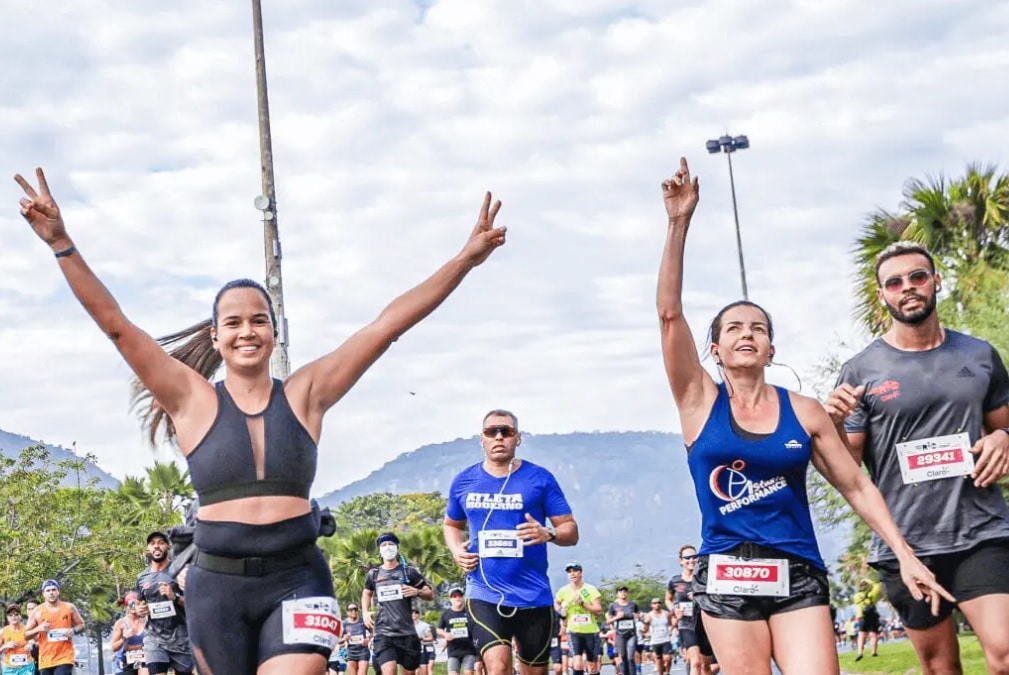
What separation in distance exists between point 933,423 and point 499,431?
3958 millimetres

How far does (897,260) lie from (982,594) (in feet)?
5.14

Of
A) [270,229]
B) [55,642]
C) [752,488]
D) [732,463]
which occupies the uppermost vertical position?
[270,229]

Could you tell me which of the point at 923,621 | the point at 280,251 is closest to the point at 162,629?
the point at 280,251

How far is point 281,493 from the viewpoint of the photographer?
4.61 metres

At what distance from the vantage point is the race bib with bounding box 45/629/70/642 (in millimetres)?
18812

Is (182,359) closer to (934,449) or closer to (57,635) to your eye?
(934,449)

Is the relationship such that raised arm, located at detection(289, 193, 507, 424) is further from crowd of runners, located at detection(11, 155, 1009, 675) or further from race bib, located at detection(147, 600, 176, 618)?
race bib, located at detection(147, 600, 176, 618)

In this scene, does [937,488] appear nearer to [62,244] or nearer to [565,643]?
[62,244]

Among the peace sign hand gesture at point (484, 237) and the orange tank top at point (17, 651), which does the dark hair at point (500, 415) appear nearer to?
the peace sign hand gesture at point (484, 237)

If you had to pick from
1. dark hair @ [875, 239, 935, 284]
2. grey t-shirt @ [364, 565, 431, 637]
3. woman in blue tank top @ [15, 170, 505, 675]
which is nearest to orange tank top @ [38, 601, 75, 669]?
grey t-shirt @ [364, 565, 431, 637]

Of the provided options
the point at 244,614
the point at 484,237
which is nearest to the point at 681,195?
the point at 484,237

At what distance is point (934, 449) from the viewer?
610 centimetres

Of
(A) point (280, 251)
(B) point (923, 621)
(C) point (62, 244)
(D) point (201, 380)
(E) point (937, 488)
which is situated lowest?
(B) point (923, 621)

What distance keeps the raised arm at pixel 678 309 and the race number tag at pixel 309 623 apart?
183 cm
